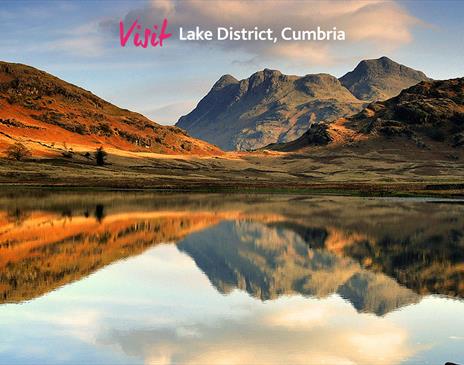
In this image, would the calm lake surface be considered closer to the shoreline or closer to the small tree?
the shoreline

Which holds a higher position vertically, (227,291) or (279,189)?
(227,291)

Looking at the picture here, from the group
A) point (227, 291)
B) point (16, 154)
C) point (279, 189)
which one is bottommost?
point (279, 189)

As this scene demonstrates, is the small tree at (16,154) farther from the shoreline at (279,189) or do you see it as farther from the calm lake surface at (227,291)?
the calm lake surface at (227,291)

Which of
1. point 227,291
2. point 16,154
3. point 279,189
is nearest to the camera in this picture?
point 227,291

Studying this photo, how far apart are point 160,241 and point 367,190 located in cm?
9401

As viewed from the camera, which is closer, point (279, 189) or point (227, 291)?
point (227, 291)

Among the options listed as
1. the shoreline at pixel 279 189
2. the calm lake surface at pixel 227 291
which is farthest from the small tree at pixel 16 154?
the calm lake surface at pixel 227 291

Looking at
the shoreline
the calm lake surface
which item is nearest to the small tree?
the shoreline

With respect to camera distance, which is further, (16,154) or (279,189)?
(16,154)

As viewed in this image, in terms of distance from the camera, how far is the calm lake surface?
2364cm

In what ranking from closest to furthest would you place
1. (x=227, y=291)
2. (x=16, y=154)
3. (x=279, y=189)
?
(x=227, y=291) → (x=279, y=189) → (x=16, y=154)

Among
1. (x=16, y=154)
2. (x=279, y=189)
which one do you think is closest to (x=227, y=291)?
(x=279, y=189)

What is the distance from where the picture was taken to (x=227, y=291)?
35.8 m

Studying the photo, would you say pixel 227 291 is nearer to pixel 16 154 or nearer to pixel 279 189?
pixel 279 189
